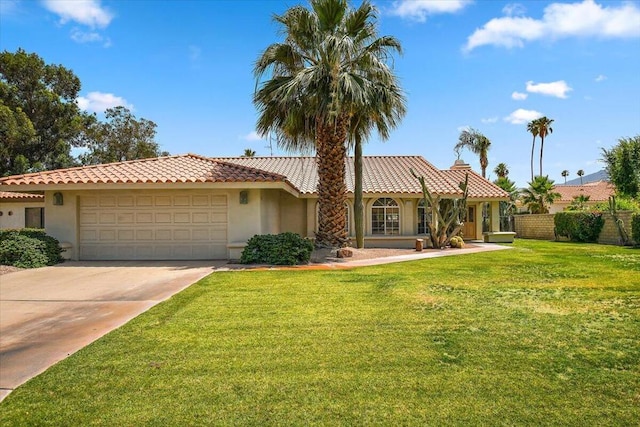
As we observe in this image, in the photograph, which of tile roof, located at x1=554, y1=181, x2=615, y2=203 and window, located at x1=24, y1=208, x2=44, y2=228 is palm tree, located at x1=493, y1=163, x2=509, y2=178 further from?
window, located at x1=24, y1=208, x2=44, y2=228

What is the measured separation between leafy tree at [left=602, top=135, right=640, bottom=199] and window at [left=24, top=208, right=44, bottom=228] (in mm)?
39714

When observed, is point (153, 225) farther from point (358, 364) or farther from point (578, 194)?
point (578, 194)

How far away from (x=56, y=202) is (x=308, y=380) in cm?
1515

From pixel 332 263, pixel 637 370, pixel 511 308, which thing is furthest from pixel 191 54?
pixel 637 370

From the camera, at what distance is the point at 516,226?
35.2 metres

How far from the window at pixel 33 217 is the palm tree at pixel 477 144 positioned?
40.0m

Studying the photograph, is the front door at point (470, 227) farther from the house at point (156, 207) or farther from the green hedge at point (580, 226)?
the house at point (156, 207)

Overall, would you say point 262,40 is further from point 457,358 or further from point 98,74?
point 457,358

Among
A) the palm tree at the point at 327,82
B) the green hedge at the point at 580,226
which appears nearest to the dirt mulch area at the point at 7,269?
the palm tree at the point at 327,82

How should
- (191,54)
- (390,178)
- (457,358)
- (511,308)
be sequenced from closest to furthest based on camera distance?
(457,358) < (511,308) < (191,54) < (390,178)

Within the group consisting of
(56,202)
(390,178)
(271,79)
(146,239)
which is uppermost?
(271,79)

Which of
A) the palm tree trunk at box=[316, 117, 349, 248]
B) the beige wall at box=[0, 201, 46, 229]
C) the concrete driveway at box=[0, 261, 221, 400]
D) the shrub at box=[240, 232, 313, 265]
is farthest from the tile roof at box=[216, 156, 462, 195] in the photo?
the beige wall at box=[0, 201, 46, 229]

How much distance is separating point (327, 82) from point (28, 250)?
11.6 meters

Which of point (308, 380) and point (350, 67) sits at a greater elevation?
point (350, 67)
